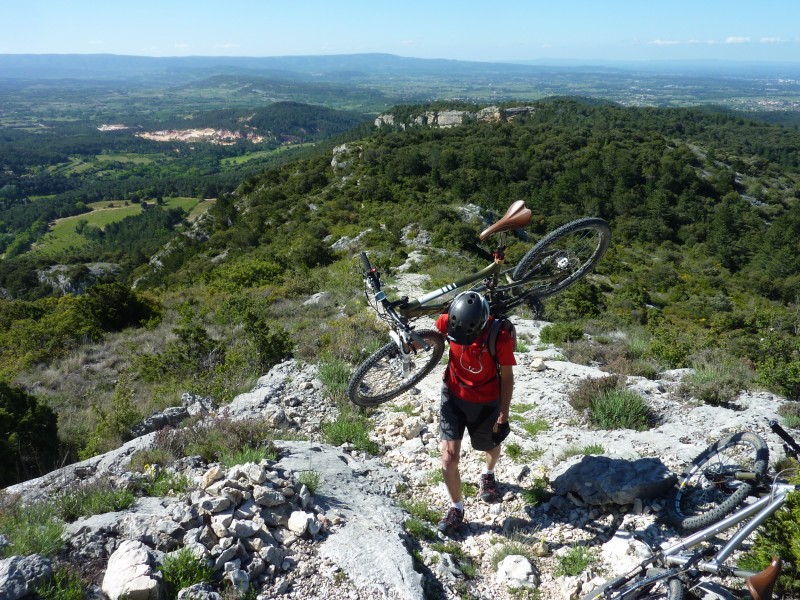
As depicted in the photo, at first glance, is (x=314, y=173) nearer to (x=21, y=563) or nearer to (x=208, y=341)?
(x=208, y=341)

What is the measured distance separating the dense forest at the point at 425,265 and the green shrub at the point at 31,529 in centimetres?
253

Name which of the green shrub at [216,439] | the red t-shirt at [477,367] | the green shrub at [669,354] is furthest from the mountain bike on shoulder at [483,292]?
the green shrub at [669,354]

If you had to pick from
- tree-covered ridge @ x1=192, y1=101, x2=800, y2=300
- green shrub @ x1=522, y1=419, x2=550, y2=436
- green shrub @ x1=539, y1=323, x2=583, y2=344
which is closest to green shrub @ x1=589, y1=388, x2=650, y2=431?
green shrub @ x1=522, y1=419, x2=550, y2=436

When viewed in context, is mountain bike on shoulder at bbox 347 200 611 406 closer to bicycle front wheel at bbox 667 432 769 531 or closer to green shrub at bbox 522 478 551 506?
green shrub at bbox 522 478 551 506

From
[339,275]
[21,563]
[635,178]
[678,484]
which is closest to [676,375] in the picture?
[678,484]

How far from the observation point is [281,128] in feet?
618

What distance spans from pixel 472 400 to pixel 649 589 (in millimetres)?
1783

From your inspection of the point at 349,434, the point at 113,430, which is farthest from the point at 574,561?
the point at 113,430

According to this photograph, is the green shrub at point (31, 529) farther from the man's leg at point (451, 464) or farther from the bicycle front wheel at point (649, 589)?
the bicycle front wheel at point (649, 589)

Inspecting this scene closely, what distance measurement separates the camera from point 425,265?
62.5ft

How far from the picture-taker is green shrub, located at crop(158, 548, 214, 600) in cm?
298

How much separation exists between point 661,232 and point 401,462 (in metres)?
43.3

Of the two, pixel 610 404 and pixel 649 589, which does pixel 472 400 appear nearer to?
pixel 649 589

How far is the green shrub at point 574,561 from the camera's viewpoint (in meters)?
3.63
